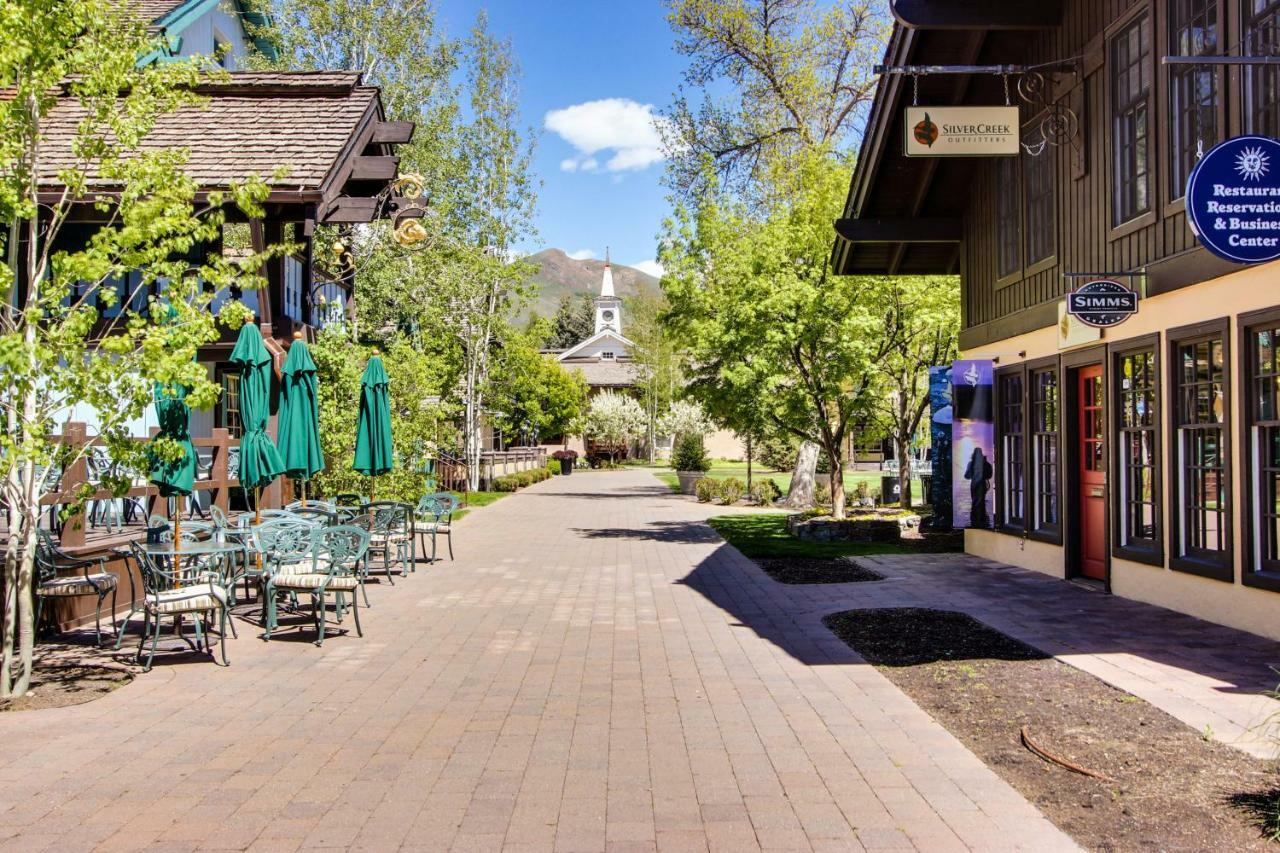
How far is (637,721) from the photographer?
21.5ft

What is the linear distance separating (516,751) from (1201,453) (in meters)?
6.84

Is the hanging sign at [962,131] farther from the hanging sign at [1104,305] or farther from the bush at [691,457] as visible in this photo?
the bush at [691,457]

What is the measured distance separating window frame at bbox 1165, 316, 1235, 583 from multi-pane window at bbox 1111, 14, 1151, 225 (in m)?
1.53

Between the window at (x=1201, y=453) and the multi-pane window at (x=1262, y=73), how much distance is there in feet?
5.31

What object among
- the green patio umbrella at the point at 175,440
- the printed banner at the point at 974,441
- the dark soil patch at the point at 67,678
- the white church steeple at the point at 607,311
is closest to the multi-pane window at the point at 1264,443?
the printed banner at the point at 974,441

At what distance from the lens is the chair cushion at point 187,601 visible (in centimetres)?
820

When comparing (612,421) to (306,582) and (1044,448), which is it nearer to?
(1044,448)

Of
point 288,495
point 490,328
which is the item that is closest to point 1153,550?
point 288,495

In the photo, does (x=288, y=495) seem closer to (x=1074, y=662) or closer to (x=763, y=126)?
(x=1074, y=662)

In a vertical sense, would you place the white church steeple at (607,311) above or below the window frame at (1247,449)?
above

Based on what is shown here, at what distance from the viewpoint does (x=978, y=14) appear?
11953mm

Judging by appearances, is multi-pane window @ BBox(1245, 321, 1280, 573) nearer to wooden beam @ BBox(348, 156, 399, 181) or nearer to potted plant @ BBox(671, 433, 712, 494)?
wooden beam @ BBox(348, 156, 399, 181)

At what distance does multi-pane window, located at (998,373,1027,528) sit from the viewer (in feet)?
45.5

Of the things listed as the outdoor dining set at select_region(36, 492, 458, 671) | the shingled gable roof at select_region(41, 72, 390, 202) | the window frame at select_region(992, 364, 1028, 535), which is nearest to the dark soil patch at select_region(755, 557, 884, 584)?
the window frame at select_region(992, 364, 1028, 535)
